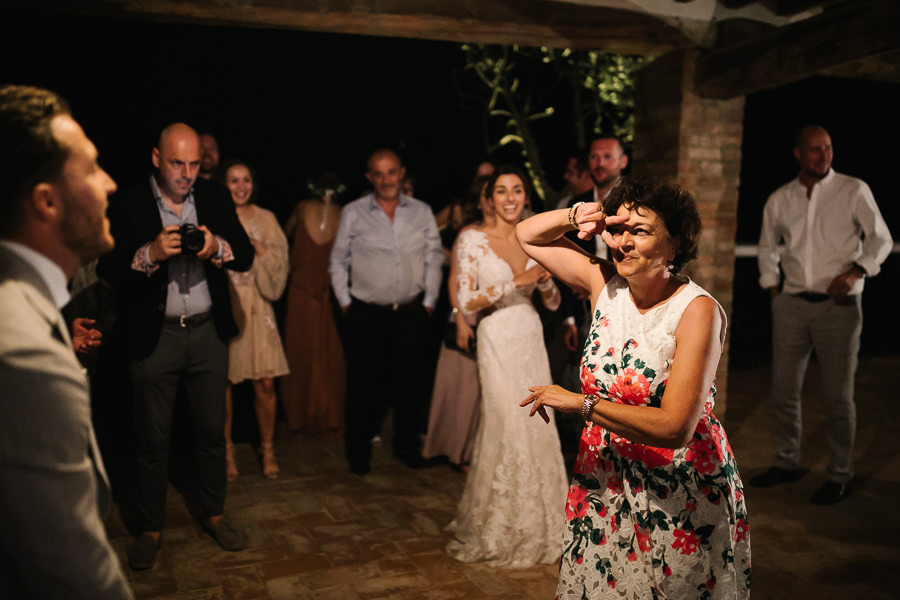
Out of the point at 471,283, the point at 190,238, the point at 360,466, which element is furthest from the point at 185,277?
the point at 360,466

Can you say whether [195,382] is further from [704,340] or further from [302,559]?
[704,340]

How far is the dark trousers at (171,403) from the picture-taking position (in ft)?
10.4

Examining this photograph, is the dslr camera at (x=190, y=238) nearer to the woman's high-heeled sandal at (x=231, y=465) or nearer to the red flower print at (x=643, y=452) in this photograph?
the woman's high-heeled sandal at (x=231, y=465)

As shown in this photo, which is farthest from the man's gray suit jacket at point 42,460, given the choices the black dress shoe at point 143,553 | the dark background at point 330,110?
the dark background at point 330,110

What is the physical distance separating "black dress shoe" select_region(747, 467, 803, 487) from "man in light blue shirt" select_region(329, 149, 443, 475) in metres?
1.98

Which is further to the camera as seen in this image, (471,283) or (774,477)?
(774,477)

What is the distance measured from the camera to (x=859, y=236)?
401 centimetres

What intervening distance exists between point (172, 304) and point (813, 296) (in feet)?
11.1

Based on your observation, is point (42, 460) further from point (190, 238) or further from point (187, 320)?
point (187, 320)

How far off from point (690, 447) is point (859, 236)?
2.72m

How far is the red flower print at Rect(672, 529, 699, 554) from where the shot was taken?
188 centimetres

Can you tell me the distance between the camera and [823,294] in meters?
4.08

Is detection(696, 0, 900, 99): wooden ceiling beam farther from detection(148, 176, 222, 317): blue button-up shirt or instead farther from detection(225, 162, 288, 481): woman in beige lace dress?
detection(148, 176, 222, 317): blue button-up shirt

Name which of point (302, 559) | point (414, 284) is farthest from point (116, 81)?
point (302, 559)
